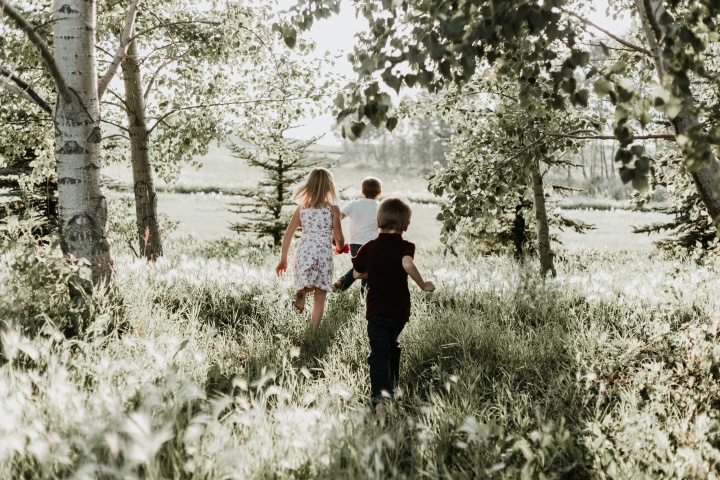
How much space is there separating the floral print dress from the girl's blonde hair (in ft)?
0.26

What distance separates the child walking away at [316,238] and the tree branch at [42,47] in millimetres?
2422

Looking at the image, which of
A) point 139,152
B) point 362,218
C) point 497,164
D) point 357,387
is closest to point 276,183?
point 139,152

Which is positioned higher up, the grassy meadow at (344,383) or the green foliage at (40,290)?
the green foliage at (40,290)

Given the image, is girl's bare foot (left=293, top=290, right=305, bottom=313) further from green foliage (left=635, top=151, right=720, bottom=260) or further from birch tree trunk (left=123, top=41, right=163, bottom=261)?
green foliage (left=635, top=151, right=720, bottom=260)

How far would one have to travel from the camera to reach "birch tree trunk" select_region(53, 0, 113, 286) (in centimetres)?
429

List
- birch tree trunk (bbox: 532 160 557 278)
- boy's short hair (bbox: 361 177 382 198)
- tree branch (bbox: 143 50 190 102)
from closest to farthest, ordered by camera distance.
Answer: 1. boy's short hair (bbox: 361 177 382 198)
2. tree branch (bbox: 143 50 190 102)
3. birch tree trunk (bbox: 532 160 557 278)

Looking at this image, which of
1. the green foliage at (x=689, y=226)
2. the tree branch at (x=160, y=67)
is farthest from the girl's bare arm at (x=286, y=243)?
the green foliage at (x=689, y=226)

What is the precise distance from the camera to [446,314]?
17.7ft

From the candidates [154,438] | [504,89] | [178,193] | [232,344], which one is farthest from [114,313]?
[178,193]

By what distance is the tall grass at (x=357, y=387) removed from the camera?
2291mm

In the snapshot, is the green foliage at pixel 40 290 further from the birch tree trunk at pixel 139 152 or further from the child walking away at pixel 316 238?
the birch tree trunk at pixel 139 152

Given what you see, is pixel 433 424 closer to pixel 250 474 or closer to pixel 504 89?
pixel 250 474

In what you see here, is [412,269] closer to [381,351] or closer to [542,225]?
[381,351]

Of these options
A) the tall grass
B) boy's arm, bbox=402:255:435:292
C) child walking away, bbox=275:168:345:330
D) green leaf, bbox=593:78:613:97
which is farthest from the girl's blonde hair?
green leaf, bbox=593:78:613:97
